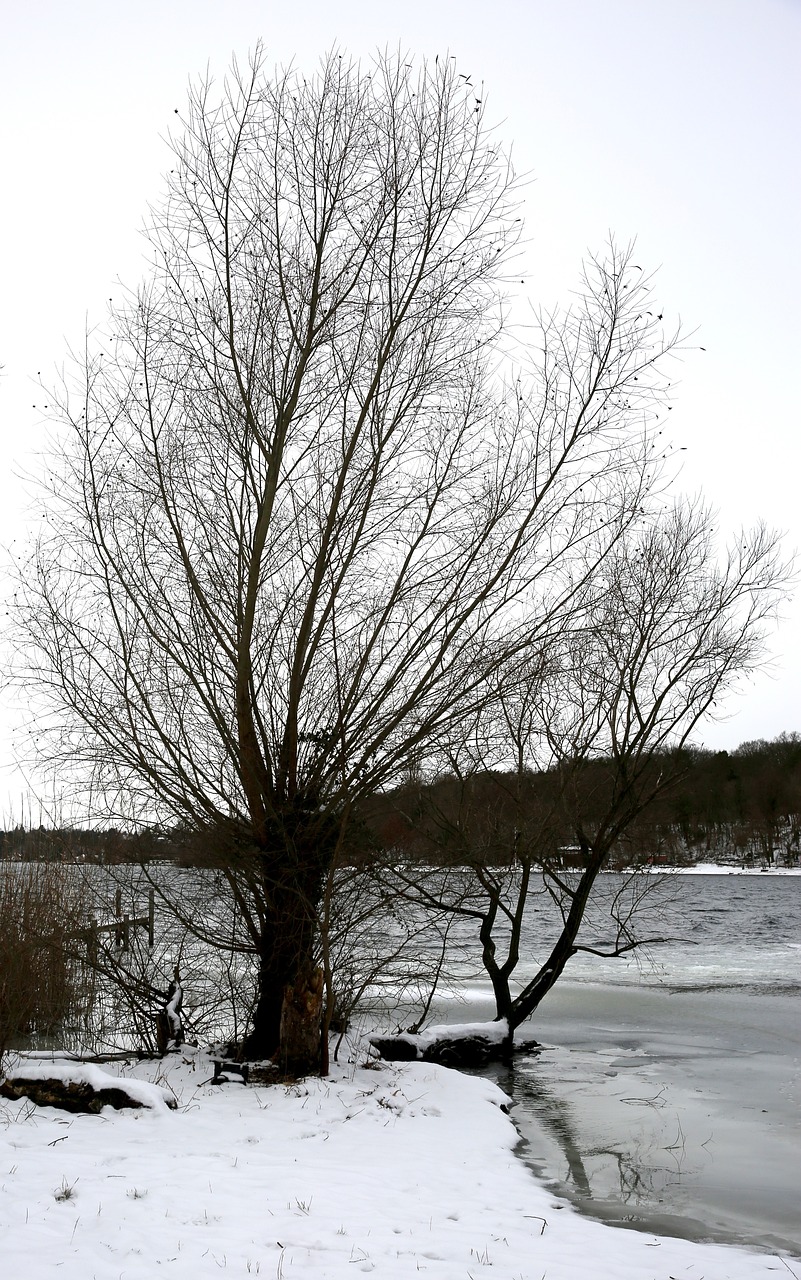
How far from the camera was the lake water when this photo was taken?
7656 mm

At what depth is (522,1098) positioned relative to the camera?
11359 millimetres

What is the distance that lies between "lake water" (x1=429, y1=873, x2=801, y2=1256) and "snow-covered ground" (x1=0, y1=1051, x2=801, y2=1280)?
78 cm

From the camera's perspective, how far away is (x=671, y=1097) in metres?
11.6

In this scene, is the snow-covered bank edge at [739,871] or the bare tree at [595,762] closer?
the bare tree at [595,762]

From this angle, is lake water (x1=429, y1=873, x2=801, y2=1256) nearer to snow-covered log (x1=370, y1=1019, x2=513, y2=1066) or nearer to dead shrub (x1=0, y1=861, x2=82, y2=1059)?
snow-covered log (x1=370, y1=1019, x2=513, y2=1066)

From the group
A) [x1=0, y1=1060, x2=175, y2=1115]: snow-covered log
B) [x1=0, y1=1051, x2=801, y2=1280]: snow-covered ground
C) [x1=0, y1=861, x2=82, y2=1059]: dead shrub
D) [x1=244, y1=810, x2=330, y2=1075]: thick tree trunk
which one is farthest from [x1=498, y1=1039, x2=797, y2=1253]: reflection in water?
[x1=0, y1=861, x2=82, y2=1059]: dead shrub

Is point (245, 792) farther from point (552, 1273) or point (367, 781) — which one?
point (552, 1273)

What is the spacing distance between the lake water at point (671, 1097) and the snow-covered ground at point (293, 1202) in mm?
778

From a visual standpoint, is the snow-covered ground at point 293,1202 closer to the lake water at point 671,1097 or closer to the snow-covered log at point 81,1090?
the snow-covered log at point 81,1090

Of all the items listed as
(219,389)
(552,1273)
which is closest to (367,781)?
(219,389)

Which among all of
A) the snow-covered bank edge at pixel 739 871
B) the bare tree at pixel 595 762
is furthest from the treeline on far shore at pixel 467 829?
the snow-covered bank edge at pixel 739 871

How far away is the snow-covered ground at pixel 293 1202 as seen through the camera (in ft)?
16.4

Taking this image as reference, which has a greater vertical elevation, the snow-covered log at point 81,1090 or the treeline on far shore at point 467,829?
the treeline on far shore at point 467,829

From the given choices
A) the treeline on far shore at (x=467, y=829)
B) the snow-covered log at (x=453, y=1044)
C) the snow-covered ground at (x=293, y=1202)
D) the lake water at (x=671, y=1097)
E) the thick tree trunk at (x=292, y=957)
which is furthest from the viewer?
the snow-covered log at (x=453, y=1044)
